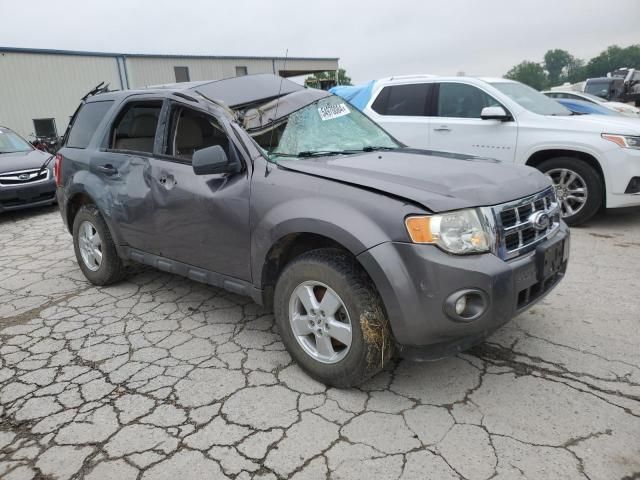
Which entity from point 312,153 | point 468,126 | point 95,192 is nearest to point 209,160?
point 312,153

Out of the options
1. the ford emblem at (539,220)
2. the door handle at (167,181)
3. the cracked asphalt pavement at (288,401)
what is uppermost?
the door handle at (167,181)

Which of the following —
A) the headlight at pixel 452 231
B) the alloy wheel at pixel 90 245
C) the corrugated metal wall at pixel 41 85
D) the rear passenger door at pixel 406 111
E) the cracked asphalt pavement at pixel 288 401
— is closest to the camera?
the cracked asphalt pavement at pixel 288 401

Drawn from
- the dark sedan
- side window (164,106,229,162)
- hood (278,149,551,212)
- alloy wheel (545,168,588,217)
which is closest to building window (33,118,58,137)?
the dark sedan

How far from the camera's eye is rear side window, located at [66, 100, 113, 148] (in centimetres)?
438

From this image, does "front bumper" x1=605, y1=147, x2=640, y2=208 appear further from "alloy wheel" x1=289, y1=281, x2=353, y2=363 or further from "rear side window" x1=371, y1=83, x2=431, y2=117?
"alloy wheel" x1=289, y1=281, x2=353, y2=363

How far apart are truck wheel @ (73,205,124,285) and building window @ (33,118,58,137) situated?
62.4 ft

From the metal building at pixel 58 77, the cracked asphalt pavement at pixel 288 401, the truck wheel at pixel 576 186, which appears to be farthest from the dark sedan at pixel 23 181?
the metal building at pixel 58 77

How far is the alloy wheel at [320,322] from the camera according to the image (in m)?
2.63

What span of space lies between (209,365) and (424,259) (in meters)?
1.61

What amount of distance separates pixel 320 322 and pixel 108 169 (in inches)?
95.0

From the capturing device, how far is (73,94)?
21844mm

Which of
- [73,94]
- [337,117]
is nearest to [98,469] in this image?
[337,117]

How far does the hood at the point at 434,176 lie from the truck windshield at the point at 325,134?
0.19 metres

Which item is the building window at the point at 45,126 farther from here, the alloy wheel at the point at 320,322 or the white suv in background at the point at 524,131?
the alloy wheel at the point at 320,322
